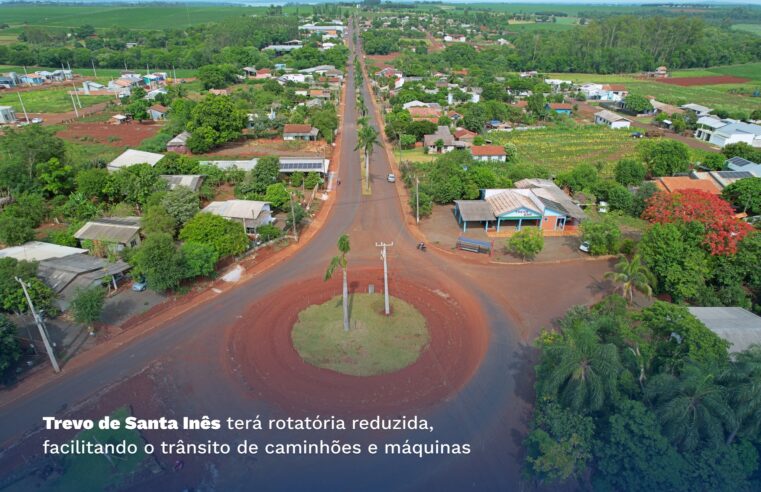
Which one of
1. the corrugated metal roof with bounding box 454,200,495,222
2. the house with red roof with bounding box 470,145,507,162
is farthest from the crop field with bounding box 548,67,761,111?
the corrugated metal roof with bounding box 454,200,495,222

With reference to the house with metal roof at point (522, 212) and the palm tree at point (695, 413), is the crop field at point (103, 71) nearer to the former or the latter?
the house with metal roof at point (522, 212)

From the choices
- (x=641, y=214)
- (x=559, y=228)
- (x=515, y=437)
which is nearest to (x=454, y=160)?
(x=559, y=228)

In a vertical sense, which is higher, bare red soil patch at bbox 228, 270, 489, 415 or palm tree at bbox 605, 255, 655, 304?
palm tree at bbox 605, 255, 655, 304

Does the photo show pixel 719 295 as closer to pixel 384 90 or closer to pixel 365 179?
pixel 365 179

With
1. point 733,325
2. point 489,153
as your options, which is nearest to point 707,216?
point 733,325

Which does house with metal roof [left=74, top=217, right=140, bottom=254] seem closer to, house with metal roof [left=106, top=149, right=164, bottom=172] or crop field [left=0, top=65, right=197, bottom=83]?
house with metal roof [left=106, top=149, right=164, bottom=172]

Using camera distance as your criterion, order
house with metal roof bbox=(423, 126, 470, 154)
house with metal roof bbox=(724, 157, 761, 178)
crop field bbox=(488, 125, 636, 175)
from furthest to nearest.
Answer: house with metal roof bbox=(423, 126, 470, 154) < crop field bbox=(488, 125, 636, 175) < house with metal roof bbox=(724, 157, 761, 178)
